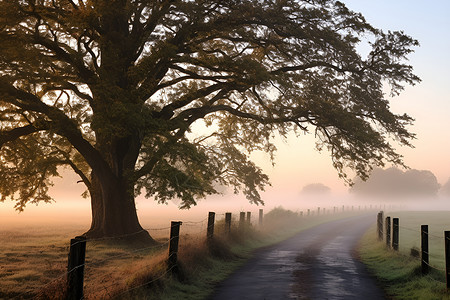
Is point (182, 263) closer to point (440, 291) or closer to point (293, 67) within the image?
point (440, 291)

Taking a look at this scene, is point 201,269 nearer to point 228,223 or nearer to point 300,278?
point 300,278

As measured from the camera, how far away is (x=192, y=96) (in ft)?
65.3

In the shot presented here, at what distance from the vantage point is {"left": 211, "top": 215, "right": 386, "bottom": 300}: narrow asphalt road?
10.8 m

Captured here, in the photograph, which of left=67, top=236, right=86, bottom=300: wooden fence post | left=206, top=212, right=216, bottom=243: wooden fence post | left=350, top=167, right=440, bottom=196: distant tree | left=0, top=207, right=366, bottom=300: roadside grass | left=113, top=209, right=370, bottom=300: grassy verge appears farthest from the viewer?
left=350, top=167, right=440, bottom=196: distant tree

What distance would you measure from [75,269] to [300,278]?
24.4 feet

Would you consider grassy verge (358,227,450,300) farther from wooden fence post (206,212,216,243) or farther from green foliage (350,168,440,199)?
green foliage (350,168,440,199)

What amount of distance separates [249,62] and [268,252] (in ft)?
28.4

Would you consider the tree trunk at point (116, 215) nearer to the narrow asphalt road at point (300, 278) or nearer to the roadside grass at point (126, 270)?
the roadside grass at point (126, 270)

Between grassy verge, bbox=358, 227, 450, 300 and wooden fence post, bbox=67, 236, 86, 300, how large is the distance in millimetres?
7590

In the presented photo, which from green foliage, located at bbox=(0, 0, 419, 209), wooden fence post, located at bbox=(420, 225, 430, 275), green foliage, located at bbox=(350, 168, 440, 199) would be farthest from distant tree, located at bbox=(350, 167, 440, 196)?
wooden fence post, located at bbox=(420, 225, 430, 275)

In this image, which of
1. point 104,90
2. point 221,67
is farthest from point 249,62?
point 104,90

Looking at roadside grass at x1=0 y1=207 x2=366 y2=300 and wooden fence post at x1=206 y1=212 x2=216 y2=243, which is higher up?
wooden fence post at x1=206 y1=212 x2=216 y2=243

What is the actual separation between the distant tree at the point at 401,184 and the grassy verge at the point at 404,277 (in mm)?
146832

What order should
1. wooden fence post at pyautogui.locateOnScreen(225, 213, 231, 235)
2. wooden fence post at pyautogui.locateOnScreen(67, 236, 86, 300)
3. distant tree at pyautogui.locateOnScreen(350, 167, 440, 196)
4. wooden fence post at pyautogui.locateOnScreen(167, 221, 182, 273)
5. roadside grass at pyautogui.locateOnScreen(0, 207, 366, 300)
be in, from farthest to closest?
distant tree at pyautogui.locateOnScreen(350, 167, 440, 196), wooden fence post at pyautogui.locateOnScreen(225, 213, 231, 235), wooden fence post at pyautogui.locateOnScreen(167, 221, 182, 273), roadside grass at pyautogui.locateOnScreen(0, 207, 366, 300), wooden fence post at pyautogui.locateOnScreen(67, 236, 86, 300)
